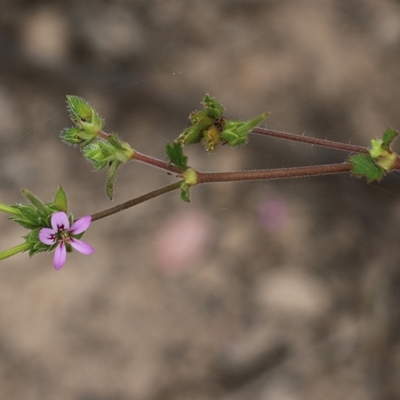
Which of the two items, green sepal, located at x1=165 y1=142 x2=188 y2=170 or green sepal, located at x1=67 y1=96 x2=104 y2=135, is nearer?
green sepal, located at x1=165 y1=142 x2=188 y2=170

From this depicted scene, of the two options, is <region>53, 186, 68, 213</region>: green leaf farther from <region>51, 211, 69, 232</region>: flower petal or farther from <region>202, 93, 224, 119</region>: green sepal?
<region>202, 93, 224, 119</region>: green sepal

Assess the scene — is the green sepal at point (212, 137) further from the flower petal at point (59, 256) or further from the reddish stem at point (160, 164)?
the flower petal at point (59, 256)

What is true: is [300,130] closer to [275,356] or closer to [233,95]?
[233,95]

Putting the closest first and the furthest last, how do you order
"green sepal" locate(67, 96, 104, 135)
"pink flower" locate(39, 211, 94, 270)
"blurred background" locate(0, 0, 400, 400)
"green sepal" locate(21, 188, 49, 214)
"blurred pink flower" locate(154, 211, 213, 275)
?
"green sepal" locate(21, 188, 49, 214)
"pink flower" locate(39, 211, 94, 270)
"green sepal" locate(67, 96, 104, 135)
"blurred background" locate(0, 0, 400, 400)
"blurred pink flower" locate(154, 211, 213, 275)

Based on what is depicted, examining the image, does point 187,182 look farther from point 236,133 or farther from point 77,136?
point 77,136

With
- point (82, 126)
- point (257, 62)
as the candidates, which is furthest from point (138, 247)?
point (82, 126)

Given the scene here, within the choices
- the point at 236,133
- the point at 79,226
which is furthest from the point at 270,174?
the point at 79,226

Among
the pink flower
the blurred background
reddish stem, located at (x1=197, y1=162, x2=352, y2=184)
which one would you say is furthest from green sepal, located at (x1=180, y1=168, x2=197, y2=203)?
the blurred background
